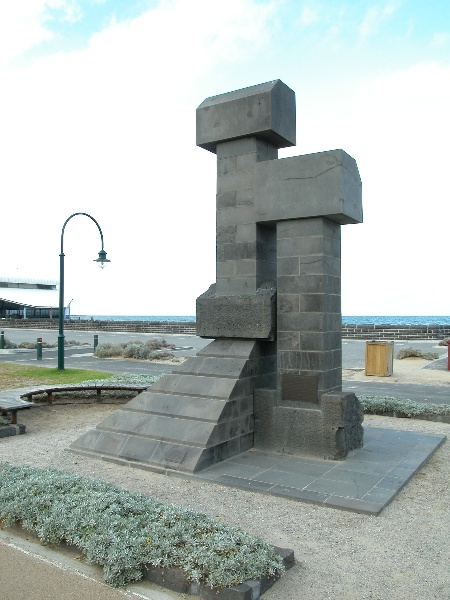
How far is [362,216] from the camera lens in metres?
7.84

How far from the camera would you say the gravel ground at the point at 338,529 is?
12.8 ft

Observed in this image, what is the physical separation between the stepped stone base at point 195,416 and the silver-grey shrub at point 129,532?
5.44ft

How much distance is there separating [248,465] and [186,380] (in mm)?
1543

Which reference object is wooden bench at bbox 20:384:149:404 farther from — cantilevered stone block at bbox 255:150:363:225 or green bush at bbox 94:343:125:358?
green bush at bbox 94:343:125:358

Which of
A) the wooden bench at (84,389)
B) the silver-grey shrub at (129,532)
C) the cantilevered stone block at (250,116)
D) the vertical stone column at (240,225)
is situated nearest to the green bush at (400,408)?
the vertical stone column at (240,225)

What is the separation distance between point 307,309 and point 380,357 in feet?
33.6

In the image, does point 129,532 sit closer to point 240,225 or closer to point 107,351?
point 240,225

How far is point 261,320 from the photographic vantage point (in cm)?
764

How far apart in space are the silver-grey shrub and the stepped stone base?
166cm

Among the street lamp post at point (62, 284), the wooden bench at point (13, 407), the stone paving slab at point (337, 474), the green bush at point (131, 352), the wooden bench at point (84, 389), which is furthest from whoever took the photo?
the green bush at point (131, 352)

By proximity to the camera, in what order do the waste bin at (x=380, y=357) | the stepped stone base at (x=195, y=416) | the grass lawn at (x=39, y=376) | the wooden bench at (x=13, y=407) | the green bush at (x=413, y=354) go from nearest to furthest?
the stepped stone base at (x=195, y=416) → the wooden bench at (x=13, y=407) → the grass lawn at (x=39, y=376) → the waste bin at (x=380, y=357) → the green bush at (x=413, y=354)

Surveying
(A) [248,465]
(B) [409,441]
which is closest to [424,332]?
(B) [409,441]

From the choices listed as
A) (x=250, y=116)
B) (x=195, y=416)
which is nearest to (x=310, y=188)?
(x=250, y=116)

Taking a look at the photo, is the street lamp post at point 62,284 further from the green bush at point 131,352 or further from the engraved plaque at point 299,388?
the engraved plaque at point 299,388
